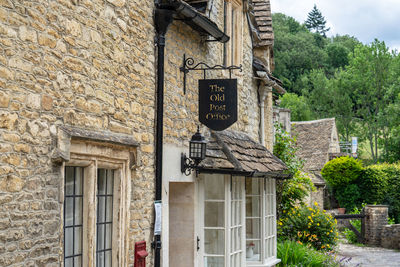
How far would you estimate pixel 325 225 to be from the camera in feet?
55.5

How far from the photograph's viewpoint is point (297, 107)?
57594 mm

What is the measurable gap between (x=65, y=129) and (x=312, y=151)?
34.5 meters

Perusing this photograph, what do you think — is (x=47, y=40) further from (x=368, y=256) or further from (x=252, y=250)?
(x=368, y=256)

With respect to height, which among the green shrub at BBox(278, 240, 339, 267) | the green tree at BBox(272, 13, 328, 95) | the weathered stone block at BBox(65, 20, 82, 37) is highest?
the green tree at BBox(272, 13, 328, 95)

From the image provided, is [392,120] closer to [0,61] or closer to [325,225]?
[325,225]

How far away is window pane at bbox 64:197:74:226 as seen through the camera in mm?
5906

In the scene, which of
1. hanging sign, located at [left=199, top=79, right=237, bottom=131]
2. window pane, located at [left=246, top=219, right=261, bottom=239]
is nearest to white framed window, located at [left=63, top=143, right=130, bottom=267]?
hanging sign, located at [left=199, top=79, right=237, bottom=131]

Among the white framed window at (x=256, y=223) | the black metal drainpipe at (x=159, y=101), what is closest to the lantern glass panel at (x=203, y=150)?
the black metal drainpipe at (x=159, y=101)

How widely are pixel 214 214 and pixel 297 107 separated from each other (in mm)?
48726

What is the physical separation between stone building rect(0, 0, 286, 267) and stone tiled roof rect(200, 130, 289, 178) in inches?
1.3

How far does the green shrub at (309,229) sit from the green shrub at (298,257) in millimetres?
1921

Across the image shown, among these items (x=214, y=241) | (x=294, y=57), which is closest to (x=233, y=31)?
(x=214, y=241)

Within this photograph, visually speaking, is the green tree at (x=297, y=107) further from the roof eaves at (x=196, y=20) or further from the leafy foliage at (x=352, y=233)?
the roof eaves at (x=196, y=20)

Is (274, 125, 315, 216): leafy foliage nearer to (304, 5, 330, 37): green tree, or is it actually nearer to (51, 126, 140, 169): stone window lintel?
(51, 126, 140, 169): stone window lintel
